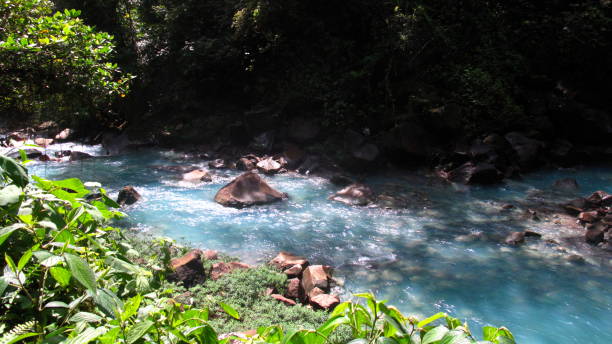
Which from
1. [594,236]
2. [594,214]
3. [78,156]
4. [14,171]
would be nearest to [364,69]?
[594,214]

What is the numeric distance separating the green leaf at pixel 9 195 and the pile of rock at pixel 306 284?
422 centimetres

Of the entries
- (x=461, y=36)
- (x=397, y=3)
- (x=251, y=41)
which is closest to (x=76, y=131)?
(x=251, y=41)

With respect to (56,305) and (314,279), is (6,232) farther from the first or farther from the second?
(314,279)

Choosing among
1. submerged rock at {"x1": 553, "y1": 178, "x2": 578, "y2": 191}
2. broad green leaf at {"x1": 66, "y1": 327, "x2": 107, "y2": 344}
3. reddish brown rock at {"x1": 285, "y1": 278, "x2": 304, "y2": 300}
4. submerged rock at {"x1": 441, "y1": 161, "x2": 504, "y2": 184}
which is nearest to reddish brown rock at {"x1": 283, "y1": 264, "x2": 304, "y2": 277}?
reddish brown rock at {"x1": 285, "y1": 278, "x2": 304, "y2": 300}

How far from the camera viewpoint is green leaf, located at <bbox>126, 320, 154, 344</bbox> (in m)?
1.26

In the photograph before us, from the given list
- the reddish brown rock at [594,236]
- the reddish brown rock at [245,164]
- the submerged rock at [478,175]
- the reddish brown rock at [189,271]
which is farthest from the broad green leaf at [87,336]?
the reddish brown rock at [245,164]

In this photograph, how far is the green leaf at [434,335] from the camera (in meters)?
1.24

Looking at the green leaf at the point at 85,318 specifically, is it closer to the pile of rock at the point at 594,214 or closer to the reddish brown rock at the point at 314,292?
the reddish brown rock at the point at 314,292

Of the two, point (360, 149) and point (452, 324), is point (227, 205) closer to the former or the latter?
point (360, 149)

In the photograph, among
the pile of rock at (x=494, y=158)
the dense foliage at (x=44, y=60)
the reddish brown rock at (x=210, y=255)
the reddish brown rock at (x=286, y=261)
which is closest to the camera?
the dense foliage at (x=44, y=60)

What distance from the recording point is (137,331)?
4.23 ft

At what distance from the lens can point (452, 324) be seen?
4.60 feet

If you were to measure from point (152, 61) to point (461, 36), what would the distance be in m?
11.4

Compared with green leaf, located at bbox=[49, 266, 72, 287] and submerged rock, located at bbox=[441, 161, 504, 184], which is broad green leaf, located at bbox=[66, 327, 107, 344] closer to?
green leaf, located at bbox=[49, 266, 72, 287]
